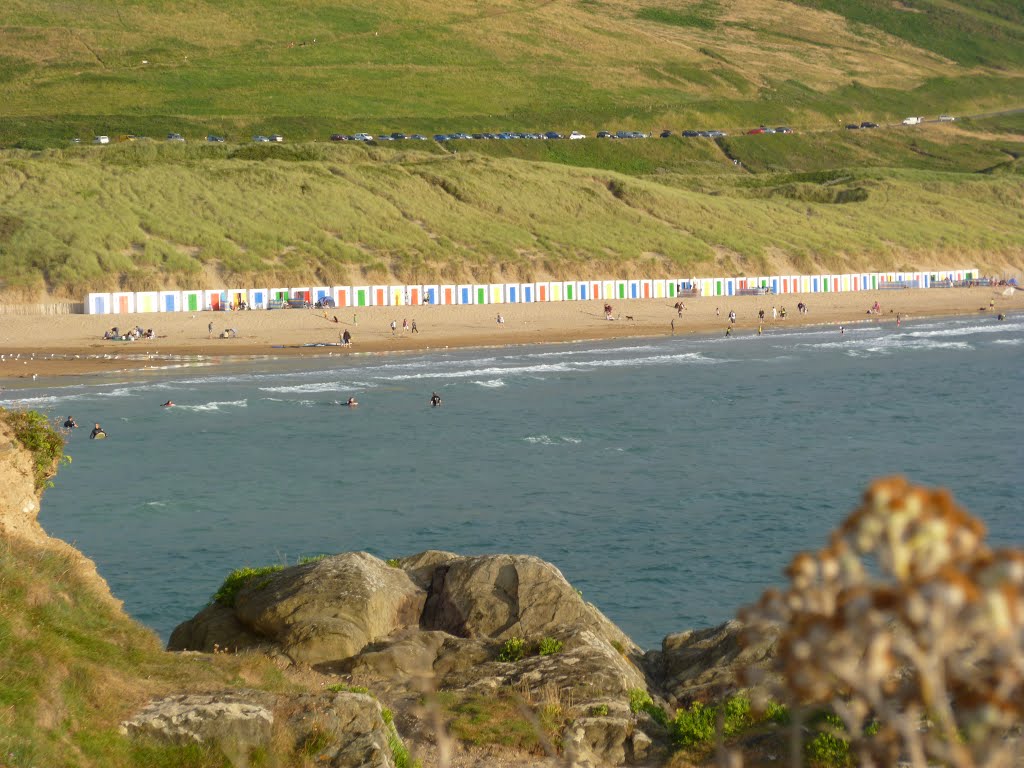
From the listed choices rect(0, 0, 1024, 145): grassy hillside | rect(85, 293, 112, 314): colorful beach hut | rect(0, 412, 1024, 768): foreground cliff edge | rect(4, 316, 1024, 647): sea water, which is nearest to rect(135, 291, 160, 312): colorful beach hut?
rect(85, 293, 112, 314): colorful beach hut

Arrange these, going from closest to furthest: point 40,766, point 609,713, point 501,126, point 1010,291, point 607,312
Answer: point 40,766 < point 609,713 < point 607,312 < point 1010,291 < point 501,126

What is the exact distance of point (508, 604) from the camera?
17.0 metres

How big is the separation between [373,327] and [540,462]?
35498 mm

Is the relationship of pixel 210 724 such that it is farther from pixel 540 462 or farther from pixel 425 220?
pixel 425 220

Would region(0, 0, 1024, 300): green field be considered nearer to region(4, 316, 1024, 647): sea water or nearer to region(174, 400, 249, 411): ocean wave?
region(4, 316, 1024, 647): sea water

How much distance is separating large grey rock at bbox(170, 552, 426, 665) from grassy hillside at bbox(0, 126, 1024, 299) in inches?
2351

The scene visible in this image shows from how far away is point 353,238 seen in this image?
90938mm

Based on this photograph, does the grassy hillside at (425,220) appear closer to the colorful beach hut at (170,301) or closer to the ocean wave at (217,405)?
the colorful beach hut at (170,301)

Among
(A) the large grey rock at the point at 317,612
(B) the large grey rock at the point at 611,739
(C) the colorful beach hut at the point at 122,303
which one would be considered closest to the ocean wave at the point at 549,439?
(A) the large grey rock at the point at 317,612

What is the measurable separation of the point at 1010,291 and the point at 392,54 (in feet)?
377

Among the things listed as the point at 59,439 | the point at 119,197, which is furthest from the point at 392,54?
the point at 59,439

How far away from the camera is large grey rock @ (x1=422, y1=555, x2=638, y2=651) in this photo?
1675 centimetres

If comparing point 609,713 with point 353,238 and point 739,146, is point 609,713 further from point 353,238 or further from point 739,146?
point 739,146

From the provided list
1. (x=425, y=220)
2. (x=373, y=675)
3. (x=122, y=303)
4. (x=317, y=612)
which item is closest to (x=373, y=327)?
(x=122, y=303)
